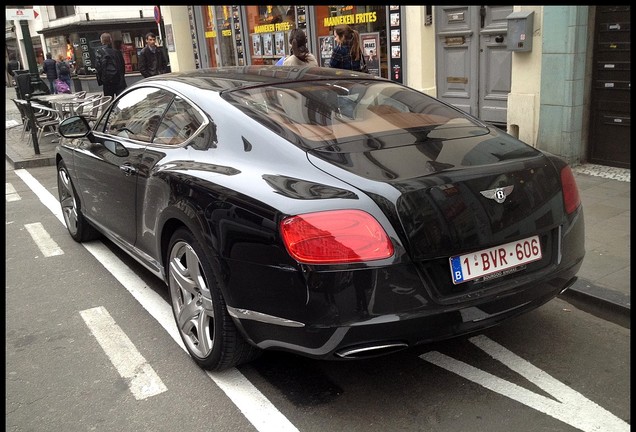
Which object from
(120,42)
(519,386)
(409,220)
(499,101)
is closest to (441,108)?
(409,220)

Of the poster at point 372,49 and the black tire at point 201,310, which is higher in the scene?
the poster at point 372,49

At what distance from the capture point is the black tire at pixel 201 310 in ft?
9.89

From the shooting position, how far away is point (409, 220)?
8.34 ft

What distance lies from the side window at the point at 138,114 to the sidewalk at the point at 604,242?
291 centimetres

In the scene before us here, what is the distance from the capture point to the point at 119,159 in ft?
13.5

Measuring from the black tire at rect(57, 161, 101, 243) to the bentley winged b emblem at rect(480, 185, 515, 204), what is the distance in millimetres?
3846

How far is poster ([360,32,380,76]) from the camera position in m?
9.66

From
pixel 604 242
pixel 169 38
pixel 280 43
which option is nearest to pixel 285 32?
pixel 280 43

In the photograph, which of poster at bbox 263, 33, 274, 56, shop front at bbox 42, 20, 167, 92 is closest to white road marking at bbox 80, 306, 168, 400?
poster at bbox 263, 33, 274, 56

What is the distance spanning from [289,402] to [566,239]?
157cm

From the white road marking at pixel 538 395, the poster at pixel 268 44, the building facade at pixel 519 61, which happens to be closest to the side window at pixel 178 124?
the building facade at pixel 519 61

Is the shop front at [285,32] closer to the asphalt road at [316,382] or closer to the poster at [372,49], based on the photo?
the poster at [372,49]

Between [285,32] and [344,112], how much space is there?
9645 mm

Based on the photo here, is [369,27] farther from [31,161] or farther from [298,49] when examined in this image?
[31,161]
